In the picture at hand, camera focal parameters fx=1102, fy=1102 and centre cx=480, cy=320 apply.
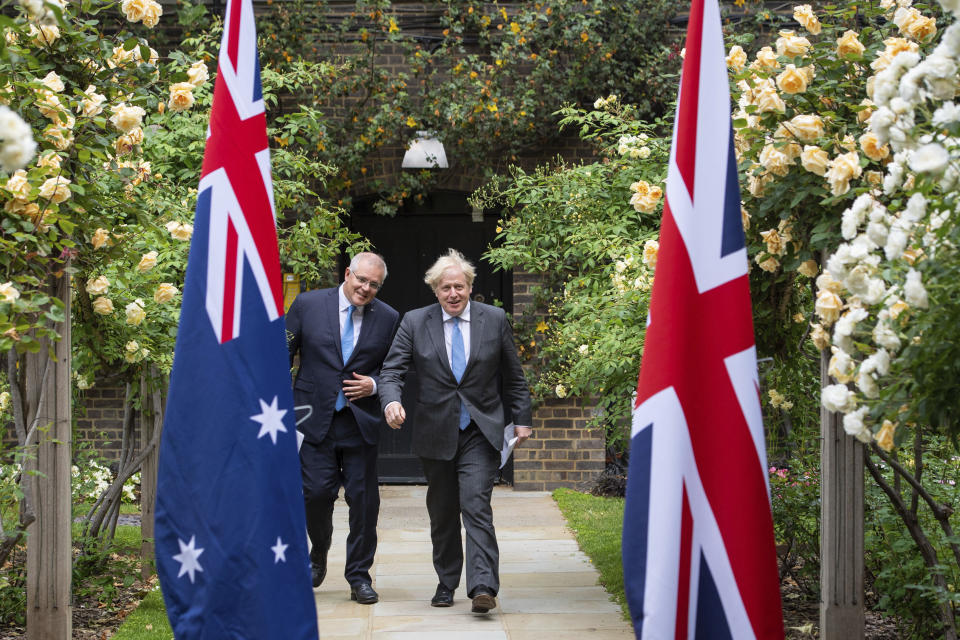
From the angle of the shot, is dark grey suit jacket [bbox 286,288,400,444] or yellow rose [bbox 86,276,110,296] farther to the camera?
dark grey suit jacket [bbox 286,288,400,444]

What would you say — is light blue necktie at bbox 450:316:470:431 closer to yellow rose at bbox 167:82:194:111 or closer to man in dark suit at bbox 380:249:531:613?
man in dark suit at bbox 380:249:531:613

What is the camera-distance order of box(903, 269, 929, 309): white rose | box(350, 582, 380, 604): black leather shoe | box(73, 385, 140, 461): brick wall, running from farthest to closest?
box(73, 385, 140, 461): brick wall → box(350, 582, 380, 604): black leather shoe → box(903, 269, 929, 309): white rose

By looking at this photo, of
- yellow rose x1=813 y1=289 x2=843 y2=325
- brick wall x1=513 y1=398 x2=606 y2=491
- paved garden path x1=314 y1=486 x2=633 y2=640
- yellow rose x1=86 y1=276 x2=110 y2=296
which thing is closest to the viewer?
yellow rose x1=813 y1=289 x2=843 y2=325

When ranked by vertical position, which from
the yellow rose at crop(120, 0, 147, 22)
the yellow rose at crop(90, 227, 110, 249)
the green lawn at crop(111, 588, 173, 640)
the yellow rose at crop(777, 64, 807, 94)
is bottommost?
the green lawn at crop(111, 588, 173, 640)

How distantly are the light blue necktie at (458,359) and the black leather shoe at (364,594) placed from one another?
104 centimetres

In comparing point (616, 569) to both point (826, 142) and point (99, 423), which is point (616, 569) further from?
point (99, 423)

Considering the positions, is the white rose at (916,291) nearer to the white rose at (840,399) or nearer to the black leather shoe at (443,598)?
the white rose at (840,399)

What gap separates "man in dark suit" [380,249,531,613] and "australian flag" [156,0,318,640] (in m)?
2.84

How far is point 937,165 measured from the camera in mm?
2432

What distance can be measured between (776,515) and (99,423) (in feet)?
21.2

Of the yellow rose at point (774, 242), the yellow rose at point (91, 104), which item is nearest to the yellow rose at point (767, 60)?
the yellow rose at point (774, 242)

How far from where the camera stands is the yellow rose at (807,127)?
3678 mm

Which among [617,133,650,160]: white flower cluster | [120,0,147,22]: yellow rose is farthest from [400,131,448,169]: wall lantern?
[120,0,147,22]: yellow rose

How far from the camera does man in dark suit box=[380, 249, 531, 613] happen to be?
5.84 m
